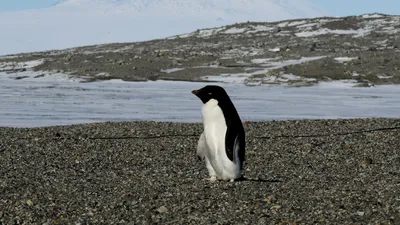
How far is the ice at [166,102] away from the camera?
17.4 m

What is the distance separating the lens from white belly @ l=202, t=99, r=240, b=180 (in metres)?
7.97

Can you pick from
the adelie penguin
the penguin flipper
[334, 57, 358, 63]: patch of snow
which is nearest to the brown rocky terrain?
[334, 57, 358, 63]: patch of snow

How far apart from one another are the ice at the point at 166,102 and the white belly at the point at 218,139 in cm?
845

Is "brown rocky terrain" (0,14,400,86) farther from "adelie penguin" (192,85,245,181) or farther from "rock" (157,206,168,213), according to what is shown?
"rock" (157,206,168,213)

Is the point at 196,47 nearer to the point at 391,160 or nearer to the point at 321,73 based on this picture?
the point at 321,73

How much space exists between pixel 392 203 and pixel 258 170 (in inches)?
113

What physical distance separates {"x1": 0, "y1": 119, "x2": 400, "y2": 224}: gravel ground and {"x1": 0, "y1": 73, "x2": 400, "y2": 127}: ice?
3.19 meters

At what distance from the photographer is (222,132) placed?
7.96 metres

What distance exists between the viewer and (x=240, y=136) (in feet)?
26.3

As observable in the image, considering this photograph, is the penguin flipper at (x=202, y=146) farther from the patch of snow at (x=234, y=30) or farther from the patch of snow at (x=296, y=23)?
the patch of snow at (x=296, y=23)

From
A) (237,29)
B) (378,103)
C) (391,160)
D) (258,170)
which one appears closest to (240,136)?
(258,170)

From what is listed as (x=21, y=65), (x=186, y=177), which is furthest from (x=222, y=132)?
(x=21, y=65)

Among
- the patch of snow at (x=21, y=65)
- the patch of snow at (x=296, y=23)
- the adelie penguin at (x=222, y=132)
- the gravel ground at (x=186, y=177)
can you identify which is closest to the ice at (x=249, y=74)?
the patch of snow at (x=21, y=65)

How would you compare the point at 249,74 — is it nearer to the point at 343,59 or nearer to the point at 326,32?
the point at 343,59
